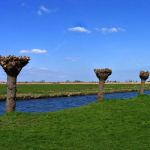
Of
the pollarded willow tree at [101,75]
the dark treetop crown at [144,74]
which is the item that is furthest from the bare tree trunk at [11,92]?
the dark treetop crown at [144,74]

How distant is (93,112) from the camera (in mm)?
29531

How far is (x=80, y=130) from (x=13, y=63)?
24.6 ft

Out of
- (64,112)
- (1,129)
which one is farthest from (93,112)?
(1,129)

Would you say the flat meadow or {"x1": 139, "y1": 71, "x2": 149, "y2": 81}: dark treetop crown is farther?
{"x1": 139, "y1": 71, "x2": 149, "y2": 81}: dark treetop crown

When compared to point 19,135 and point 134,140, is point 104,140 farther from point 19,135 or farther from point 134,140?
point 19,135

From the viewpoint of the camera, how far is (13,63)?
28.1 m

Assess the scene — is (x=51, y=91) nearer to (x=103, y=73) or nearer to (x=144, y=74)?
(x=144, y=74)

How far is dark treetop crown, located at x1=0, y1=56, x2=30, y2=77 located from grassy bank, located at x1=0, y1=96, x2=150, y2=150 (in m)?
3.13

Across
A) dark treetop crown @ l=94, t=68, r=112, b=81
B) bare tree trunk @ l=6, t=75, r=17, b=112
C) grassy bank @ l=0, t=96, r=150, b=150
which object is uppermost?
dark treetop crown @ l=94, t=68, r=112, b=81

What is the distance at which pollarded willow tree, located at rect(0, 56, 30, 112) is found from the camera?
28156mm

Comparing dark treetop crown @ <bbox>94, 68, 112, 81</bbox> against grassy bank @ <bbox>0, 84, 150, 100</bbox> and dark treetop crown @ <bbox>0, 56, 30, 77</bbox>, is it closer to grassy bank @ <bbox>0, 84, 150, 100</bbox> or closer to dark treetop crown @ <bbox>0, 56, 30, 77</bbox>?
dark treetop crown @ <bbox>0, 56, 30, 77</bbox>

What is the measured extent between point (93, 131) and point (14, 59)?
27.1ft

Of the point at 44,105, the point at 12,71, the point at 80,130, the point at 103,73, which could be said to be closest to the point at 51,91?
the point at 44,105

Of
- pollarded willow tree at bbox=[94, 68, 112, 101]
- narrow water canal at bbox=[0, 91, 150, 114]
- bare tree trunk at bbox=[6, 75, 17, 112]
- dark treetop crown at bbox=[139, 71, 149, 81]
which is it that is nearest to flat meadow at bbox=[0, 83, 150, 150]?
bare tree trunk at bbox=[6, 75, 17, 112]
